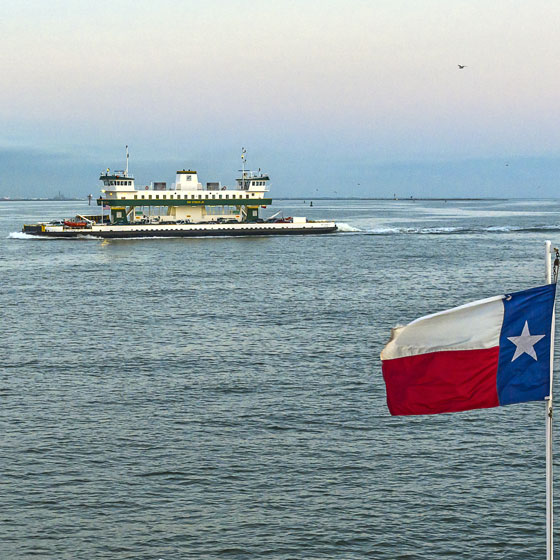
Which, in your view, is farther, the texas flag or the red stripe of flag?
the red stripe of flag

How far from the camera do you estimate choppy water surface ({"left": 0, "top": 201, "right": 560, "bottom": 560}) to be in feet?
64.7

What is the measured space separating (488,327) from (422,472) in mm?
12887

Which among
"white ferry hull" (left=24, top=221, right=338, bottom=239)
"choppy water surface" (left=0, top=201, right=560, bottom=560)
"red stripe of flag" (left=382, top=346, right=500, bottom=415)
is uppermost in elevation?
"white ferry hull" (left=24, top=221, right=338, bottom=239)

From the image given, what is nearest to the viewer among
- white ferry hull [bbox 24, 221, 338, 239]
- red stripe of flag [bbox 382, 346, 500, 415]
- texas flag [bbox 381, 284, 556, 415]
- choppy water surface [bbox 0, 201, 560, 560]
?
texas flag [bbox 381, 284, 556, 415]

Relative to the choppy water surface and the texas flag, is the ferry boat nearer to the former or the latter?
the choppy water surface

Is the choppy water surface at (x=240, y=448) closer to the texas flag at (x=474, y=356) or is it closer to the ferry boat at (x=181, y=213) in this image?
the texas flag at (x=474, y=356)

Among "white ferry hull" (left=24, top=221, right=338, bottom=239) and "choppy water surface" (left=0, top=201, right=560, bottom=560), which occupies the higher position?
"white ferry hull" (left=24, top=221, right=338, bottom=239)

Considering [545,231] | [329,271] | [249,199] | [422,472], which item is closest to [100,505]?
[422,472]

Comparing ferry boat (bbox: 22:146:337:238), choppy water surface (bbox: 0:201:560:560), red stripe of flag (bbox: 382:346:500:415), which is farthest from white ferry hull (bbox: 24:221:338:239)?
red stripe of flag (bbox: 382:346:500:415)

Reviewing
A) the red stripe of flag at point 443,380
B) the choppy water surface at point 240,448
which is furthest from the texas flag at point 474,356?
the choppy water surface at point 240,448

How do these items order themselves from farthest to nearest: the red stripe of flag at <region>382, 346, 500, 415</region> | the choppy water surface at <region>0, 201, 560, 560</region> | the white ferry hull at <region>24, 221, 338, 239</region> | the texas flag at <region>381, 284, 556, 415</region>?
the white ferry hull at <region>24, 221, 338, 239</region>, the choppy water surface at <region>0, 201, 560, 560</region>, the red stripe of flag at <region>382, 346, 500, 415</region>, the texas flag at <region>381, 284, 556, 415</region>

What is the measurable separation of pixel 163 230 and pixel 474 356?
110575 mm

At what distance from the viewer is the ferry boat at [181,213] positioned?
11975cm

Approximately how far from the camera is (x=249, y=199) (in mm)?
126500
